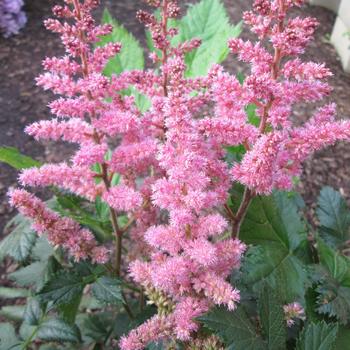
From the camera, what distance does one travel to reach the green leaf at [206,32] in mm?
1463

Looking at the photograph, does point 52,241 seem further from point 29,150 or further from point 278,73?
point 29,150

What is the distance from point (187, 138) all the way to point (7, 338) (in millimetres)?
949

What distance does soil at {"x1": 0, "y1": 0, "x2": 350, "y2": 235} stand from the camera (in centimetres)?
294

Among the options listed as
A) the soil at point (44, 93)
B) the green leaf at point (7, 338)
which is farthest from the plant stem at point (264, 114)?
the soil at point (44, 93)

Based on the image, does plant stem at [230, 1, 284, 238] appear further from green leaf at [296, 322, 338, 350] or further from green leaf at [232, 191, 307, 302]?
green leaf at [296, 322, 338, 350]

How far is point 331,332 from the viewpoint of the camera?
3.20 ft

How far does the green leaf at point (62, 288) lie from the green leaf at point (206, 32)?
660 millimetres

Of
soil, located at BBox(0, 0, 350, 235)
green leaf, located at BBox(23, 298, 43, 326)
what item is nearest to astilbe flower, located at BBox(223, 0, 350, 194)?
green leaf, located at BBox(23, 298, 43, 326)

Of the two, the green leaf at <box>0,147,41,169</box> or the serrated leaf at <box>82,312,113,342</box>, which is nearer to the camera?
the green leaf at <box>0,147,41,169</box>

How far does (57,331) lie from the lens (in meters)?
1.38

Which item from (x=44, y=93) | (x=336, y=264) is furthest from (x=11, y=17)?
(x=336, y=264)

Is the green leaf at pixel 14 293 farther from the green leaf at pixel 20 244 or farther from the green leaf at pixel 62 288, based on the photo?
the green leaf at pixel 62 288

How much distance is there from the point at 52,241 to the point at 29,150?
1931 mm

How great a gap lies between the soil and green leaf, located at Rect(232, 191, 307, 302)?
156 centimetres
